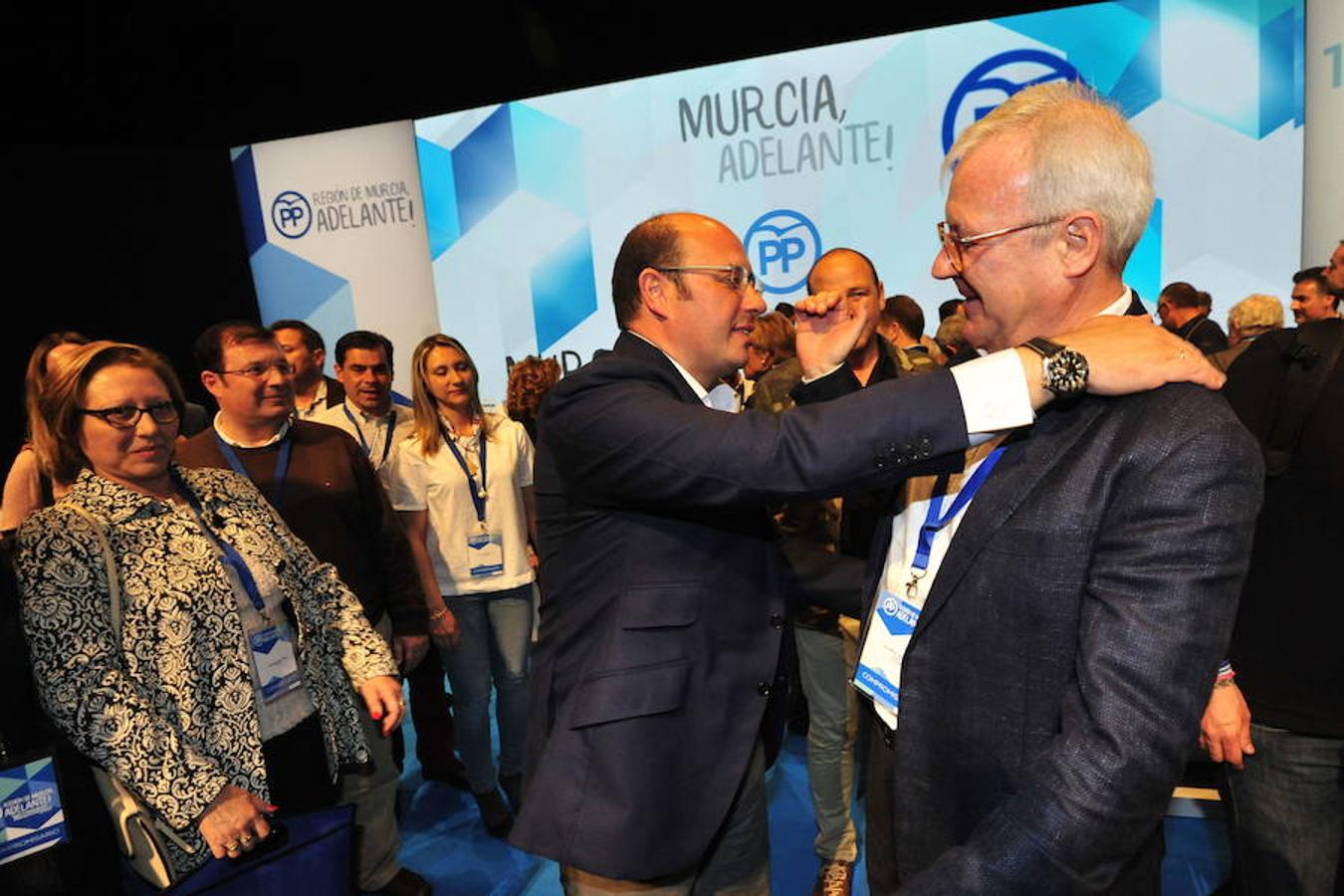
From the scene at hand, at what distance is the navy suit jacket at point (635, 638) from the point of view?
1.53 meters

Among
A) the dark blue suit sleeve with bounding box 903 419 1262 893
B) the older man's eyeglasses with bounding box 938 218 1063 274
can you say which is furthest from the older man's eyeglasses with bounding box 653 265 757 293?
the dark blue suit sleeve with bounding box 903 419 1262 893

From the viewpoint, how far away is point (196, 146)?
8500 mm

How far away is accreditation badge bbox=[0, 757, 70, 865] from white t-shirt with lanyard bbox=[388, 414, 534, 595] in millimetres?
1903

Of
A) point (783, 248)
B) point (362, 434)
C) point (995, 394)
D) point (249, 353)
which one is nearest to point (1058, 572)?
point (995, 394)

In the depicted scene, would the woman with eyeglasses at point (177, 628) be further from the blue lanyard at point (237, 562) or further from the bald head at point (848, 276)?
the bald head at point (848, 276)

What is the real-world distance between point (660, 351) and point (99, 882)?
1657 mm

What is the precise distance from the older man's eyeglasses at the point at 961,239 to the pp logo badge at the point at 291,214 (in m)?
8.39

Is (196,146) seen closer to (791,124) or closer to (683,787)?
(791,124)

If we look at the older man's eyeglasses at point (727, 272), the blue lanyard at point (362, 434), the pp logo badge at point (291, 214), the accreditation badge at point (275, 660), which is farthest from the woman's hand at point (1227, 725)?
the pp logo badge at point (291, 214)

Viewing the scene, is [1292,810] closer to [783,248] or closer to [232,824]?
[232,824]

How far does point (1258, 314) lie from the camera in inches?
195

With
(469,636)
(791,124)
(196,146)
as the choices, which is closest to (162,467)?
(469,636)

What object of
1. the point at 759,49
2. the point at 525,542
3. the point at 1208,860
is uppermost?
the point at 759,49

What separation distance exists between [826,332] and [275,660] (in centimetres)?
162
